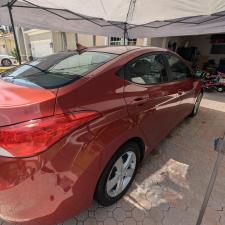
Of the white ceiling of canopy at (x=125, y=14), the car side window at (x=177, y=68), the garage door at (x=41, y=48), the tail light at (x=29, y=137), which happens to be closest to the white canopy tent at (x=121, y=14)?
the white ceiling of canopy at (x=125, y=14)

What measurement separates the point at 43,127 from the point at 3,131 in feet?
0.88

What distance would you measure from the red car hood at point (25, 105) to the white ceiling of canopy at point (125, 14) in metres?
2.52

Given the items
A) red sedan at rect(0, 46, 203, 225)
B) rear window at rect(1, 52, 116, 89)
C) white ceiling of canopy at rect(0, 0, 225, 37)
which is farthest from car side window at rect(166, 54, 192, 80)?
rear window at rect(1, 52, 116, 89)

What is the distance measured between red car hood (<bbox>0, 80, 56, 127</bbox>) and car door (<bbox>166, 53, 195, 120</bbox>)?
196 centimetres

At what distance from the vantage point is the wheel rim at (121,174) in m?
1.93

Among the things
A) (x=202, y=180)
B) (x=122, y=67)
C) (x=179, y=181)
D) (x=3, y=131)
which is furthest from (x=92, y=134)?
(x=202, y=180)

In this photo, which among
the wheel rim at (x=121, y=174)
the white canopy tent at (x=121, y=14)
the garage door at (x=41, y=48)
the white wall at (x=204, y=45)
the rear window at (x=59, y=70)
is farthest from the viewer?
the garage door at (x=41, y=48)

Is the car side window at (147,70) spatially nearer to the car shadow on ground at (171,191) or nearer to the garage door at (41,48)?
the car shadow on ground at (171,191)

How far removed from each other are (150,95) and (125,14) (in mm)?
3150

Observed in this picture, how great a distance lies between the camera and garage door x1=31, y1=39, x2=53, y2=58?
16003mm

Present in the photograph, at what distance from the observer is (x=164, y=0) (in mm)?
3449

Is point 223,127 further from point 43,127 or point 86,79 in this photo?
point 43,127

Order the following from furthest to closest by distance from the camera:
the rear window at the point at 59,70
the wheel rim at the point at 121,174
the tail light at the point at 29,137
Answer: the wheel rim at the point at 121,174 → the rear window at the point at 59,70 → the tail light at the point at 29,137

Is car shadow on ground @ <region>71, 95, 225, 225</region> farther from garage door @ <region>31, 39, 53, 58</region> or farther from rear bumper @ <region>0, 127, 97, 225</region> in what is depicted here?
garage door @ <region>31, 39, 53, 58</region>
